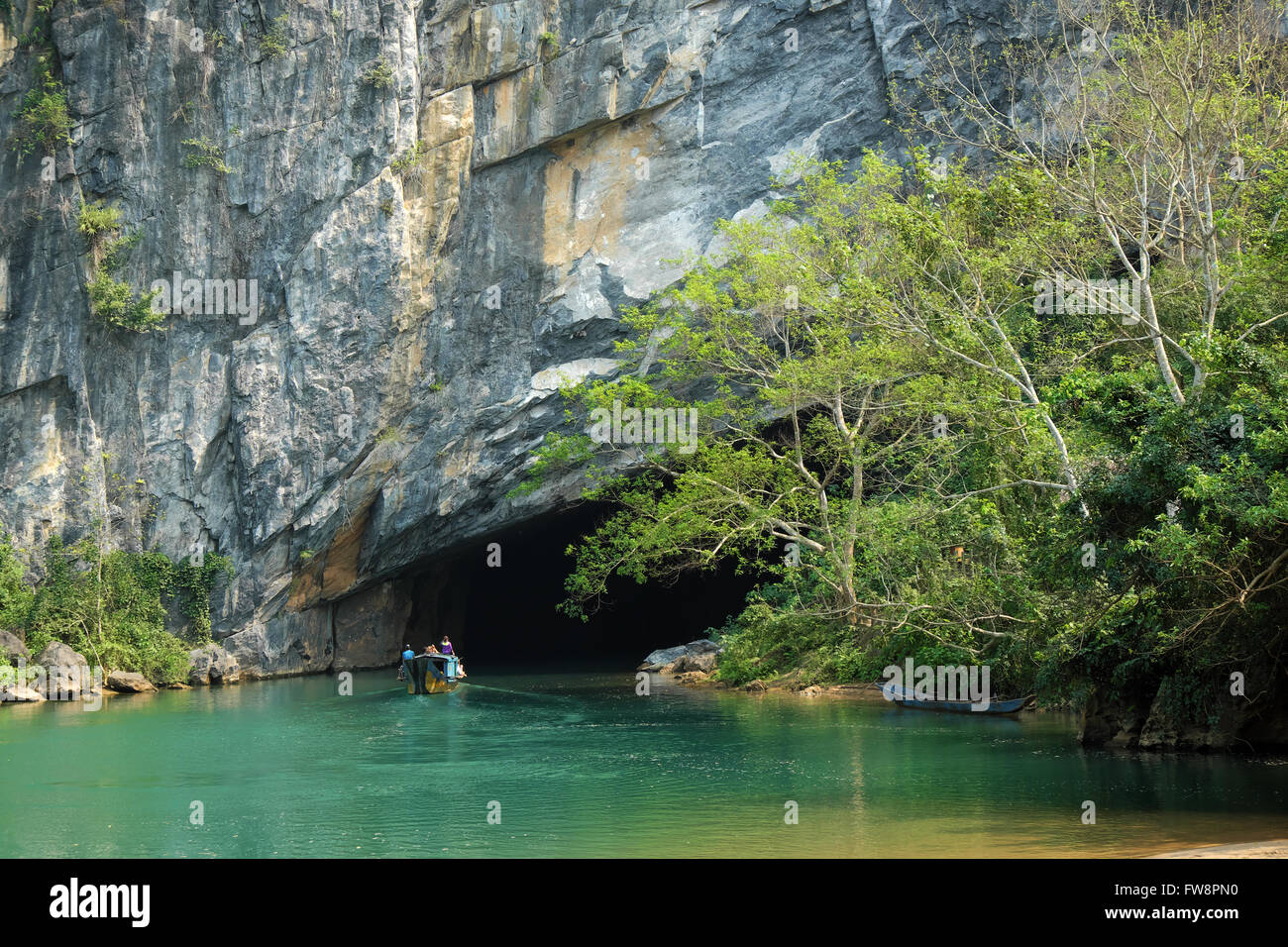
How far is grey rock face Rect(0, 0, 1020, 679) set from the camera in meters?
26.9

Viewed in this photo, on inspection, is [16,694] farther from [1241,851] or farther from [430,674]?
[1241,851]

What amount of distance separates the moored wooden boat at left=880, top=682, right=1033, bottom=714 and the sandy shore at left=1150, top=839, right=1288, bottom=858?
31.3 ft

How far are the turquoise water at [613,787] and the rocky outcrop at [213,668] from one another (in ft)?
23.0

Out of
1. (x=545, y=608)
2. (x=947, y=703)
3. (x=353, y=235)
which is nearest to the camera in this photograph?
(x=947, y=703)

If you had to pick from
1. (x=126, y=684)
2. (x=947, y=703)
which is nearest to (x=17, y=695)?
(x=126, y=684)

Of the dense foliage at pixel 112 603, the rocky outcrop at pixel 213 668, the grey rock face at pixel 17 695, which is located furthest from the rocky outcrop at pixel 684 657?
the grey rock face at pixel 17 695

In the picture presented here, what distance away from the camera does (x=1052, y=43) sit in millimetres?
25109

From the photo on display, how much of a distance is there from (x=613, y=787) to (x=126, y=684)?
17368mm

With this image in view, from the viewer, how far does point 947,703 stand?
1869 centimetres

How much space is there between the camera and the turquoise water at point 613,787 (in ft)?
32.0

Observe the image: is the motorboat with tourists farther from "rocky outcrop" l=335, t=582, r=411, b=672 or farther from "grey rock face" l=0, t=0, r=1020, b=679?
"rocky outcrop" l=335, t=582, r=411, b=672

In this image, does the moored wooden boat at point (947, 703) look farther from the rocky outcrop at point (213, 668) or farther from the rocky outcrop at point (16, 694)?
the rocky outcrop at point (16, 694)

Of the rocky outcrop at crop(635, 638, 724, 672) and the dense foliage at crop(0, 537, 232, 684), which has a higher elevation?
the dense foliage at crop(0, 537, 232, 684)

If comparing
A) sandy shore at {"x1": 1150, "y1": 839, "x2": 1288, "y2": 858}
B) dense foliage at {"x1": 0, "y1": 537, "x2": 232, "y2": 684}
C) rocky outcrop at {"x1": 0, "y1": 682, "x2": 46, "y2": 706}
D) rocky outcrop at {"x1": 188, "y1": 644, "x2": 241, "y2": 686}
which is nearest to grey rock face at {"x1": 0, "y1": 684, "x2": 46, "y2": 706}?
rocky outcrop at {"x1": 0, "y1": 682, "x2": 46, "y2": 706}
